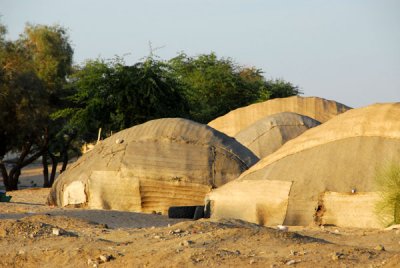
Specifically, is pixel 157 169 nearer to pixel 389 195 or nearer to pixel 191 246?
pixel 389 195

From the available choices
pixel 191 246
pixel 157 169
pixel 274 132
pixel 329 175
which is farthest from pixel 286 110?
pixel 191 246

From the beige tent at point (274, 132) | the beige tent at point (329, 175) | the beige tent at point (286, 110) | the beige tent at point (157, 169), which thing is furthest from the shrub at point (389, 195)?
the beige tent at point (286, 110)

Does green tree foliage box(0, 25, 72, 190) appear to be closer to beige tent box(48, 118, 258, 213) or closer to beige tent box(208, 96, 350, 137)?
beige tent box(208, 96, 350, 137)

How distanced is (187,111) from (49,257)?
20307 mm

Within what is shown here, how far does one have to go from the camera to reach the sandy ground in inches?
318

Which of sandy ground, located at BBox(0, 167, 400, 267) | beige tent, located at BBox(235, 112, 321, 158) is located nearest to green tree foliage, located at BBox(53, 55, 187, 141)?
beige tent, located at BBox(235, 112, 321, 158)

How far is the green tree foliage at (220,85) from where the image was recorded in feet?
136

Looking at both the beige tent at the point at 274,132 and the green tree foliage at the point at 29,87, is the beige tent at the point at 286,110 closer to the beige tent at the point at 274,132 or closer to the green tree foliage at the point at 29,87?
the beige tent at the point at 274,132

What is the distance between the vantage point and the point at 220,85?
43469mm

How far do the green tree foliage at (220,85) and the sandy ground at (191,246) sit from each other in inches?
1083

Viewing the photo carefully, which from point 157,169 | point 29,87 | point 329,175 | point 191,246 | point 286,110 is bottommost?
point 191,246

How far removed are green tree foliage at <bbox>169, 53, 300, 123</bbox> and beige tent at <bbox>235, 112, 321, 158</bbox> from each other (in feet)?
51.7

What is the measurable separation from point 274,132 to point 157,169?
21.6 feet

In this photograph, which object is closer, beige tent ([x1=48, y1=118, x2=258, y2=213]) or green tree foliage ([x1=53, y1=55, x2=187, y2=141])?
beige tent ([x1=48, y1=118, x2=258, y2=213])
